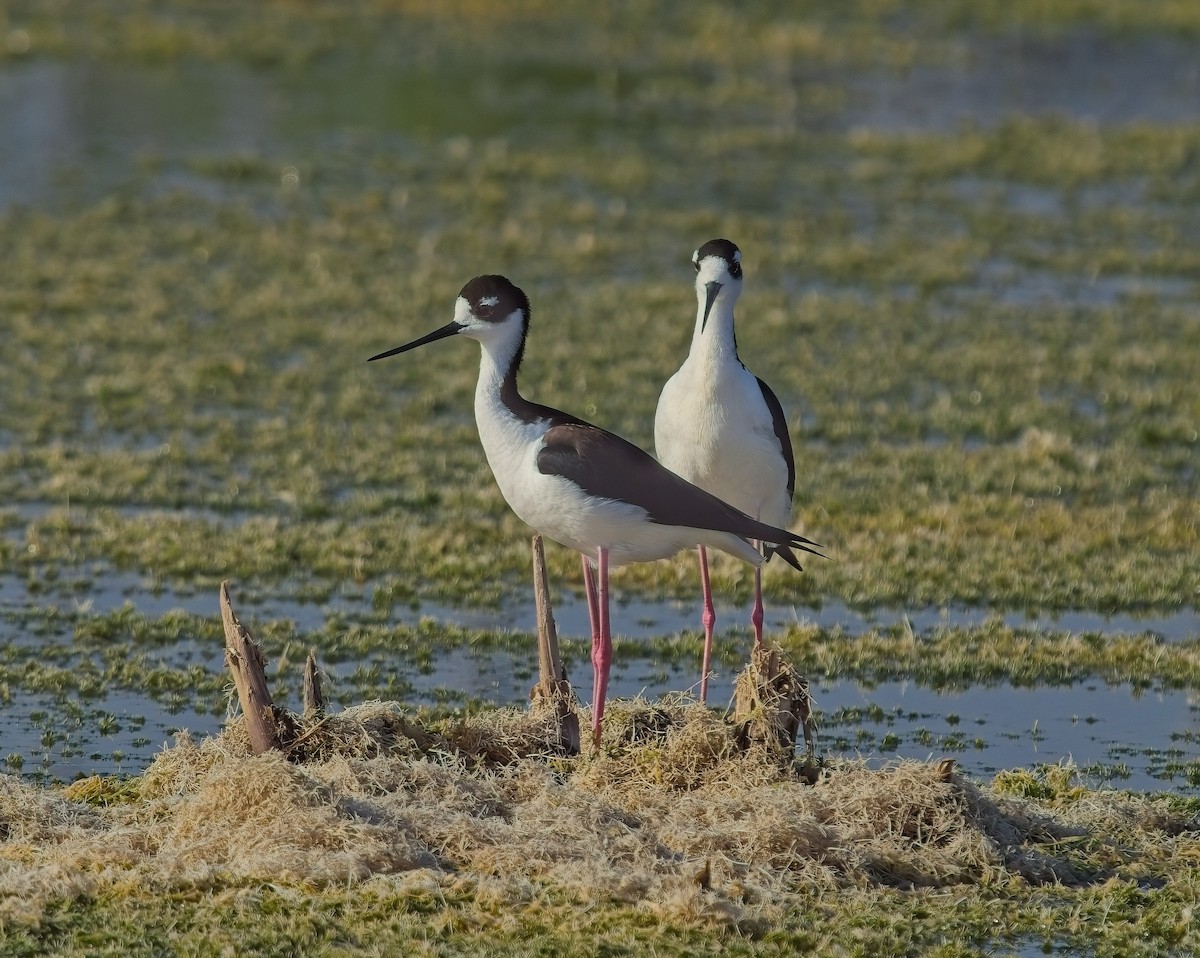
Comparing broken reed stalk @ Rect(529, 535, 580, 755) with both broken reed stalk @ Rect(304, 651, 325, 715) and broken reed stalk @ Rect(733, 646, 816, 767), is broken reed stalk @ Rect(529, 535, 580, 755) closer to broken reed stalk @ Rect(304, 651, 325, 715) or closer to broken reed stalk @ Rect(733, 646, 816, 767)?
broken reed stalk @ Rect(733, 646, 816, 767)

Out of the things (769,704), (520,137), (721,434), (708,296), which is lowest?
(769,704)

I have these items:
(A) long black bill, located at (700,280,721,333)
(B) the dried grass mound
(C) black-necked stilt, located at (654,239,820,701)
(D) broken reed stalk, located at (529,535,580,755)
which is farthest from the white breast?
(B) the dried grass mound

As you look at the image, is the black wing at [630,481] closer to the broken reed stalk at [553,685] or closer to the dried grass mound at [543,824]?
the broken reed stalk at [553,685]

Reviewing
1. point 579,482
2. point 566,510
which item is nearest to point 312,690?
point 566,510

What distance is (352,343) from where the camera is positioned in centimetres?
1680

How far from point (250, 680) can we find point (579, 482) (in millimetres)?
1538

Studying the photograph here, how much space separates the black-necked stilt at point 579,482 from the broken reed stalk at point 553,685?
0.11m

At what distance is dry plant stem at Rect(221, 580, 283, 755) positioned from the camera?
26.1ft

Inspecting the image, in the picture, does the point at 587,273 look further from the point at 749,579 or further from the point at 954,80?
the point at 954,80

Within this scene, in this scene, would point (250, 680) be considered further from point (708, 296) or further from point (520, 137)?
point (520, 137)

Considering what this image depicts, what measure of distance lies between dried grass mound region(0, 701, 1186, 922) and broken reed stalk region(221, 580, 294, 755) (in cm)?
14

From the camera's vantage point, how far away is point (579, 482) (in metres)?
8.34

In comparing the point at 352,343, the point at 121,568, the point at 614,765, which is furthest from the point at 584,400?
the point at 614,765

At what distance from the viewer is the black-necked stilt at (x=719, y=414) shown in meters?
9.51
